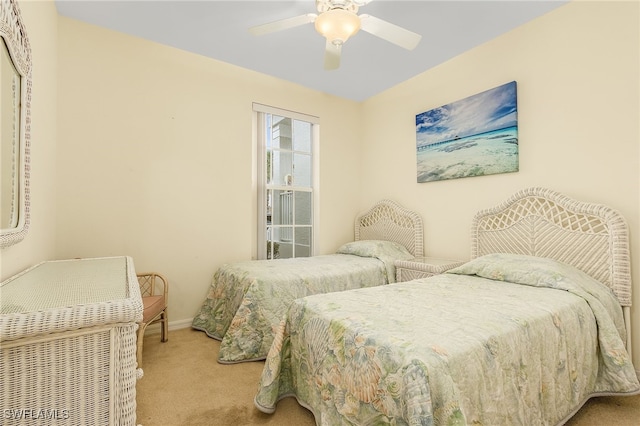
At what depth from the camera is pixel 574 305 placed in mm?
1691

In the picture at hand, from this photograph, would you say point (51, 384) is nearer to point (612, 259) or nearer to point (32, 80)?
point (32, 80)

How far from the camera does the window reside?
349 centimetres

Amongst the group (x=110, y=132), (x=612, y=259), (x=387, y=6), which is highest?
(x=387, y=6)

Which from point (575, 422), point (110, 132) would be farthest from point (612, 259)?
point (110, 132)

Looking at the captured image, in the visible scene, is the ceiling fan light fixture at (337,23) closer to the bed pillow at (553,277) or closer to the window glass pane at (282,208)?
the bed pillow at (553,277)

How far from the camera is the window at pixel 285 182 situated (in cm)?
349

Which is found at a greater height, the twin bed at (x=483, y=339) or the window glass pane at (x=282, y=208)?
the window glass pane at (x=282, y=208)

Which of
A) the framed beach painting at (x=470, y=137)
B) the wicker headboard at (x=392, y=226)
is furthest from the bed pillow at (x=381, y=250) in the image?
the framed beach painting at (x=470, y=137)

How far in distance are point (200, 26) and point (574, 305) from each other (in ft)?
10.8

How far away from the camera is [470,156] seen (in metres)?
2.94

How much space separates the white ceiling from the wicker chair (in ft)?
7.02

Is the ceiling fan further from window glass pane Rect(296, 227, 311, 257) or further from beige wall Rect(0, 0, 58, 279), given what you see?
window glass pane Rect(296, 227, 311, 257)

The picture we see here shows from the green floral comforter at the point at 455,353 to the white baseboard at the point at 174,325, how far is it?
165 cm

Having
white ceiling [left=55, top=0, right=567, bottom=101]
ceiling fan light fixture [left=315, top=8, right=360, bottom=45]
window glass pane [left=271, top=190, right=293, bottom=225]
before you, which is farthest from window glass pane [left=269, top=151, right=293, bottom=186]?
ceiling fan light fixture [left=315, top=8, right=360, bottom=45]
